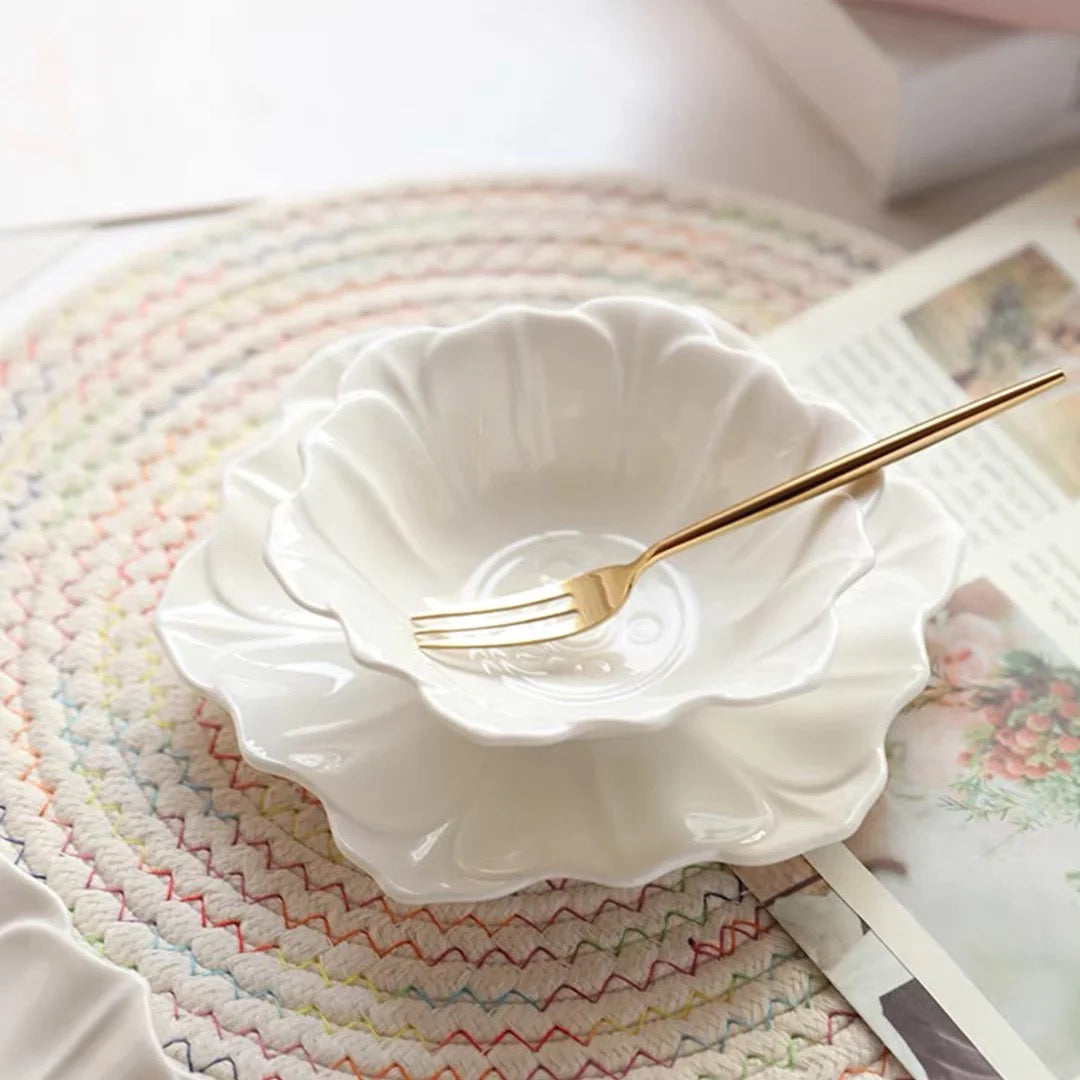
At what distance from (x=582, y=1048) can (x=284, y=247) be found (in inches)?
17.0

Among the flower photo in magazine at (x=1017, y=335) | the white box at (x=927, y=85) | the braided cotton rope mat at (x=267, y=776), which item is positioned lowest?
the braided cotton rope mat at (x=267, y=776)

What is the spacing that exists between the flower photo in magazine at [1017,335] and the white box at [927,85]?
0.07 m

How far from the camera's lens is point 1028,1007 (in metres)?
0.57

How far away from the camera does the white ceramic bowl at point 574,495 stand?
0.58 meters

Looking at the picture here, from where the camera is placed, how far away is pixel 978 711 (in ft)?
2.13

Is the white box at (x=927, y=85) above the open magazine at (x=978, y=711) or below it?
above

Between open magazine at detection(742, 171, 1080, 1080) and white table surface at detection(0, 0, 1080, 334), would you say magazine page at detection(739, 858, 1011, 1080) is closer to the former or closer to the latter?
open magazine at detection(742, 171, 1080, 1080)

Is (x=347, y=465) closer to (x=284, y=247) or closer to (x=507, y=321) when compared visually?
(x=507, y=321)

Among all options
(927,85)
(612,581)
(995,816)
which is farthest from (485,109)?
(995,816)

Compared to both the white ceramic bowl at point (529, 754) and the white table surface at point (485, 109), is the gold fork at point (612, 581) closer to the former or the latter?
the white ceramic bowl at point (529, 754)

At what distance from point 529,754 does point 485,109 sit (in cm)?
44

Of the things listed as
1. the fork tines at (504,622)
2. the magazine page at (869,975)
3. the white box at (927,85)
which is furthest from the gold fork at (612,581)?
the white box at (927,85)

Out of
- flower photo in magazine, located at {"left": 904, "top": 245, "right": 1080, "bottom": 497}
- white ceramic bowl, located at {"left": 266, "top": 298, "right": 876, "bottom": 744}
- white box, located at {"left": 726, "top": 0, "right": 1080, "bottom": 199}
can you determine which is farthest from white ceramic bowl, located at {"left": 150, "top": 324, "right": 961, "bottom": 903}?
white box, located at {"left": 726, "top": 0, "right": 1080, "bottom": 199}

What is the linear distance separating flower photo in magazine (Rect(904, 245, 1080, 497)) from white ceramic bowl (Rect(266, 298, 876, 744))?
0.14 m
